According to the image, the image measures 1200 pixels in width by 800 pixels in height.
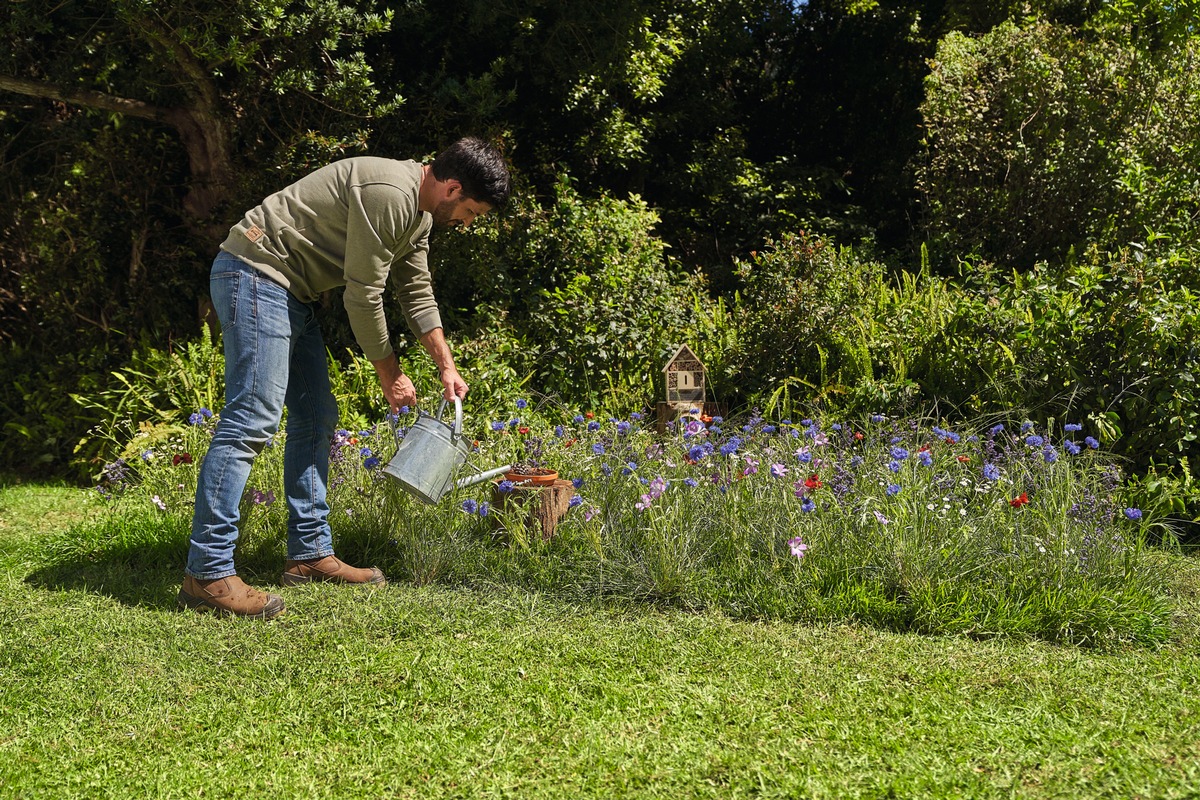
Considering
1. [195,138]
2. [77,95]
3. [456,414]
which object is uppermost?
[77,95]

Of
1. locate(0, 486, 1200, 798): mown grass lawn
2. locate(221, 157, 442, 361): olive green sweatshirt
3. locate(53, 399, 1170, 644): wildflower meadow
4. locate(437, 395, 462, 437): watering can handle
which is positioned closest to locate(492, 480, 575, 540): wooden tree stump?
locate(53, 399, 1170, 644): wildflower meadow

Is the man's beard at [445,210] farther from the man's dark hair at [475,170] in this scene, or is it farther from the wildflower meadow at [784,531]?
the wildflower meadow at [784,531]

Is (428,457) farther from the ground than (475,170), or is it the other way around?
(475,170)

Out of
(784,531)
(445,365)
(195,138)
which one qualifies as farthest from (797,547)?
(195,138)

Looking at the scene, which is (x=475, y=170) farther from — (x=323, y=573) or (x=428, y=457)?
(x=323, y=573)

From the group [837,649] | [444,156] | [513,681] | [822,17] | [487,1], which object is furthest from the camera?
[822,17]

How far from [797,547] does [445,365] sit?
4.52 ft

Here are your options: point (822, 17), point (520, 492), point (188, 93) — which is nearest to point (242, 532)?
point (520, 492)

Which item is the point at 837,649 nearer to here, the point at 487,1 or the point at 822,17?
the point at 487,1

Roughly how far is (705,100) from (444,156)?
6.83 meters

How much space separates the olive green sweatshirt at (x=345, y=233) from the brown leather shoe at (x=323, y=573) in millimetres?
838

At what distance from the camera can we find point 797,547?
136 inches

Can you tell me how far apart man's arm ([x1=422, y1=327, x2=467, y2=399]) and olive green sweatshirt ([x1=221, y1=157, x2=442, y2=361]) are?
0.17m

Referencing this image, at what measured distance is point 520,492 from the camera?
3.89m
